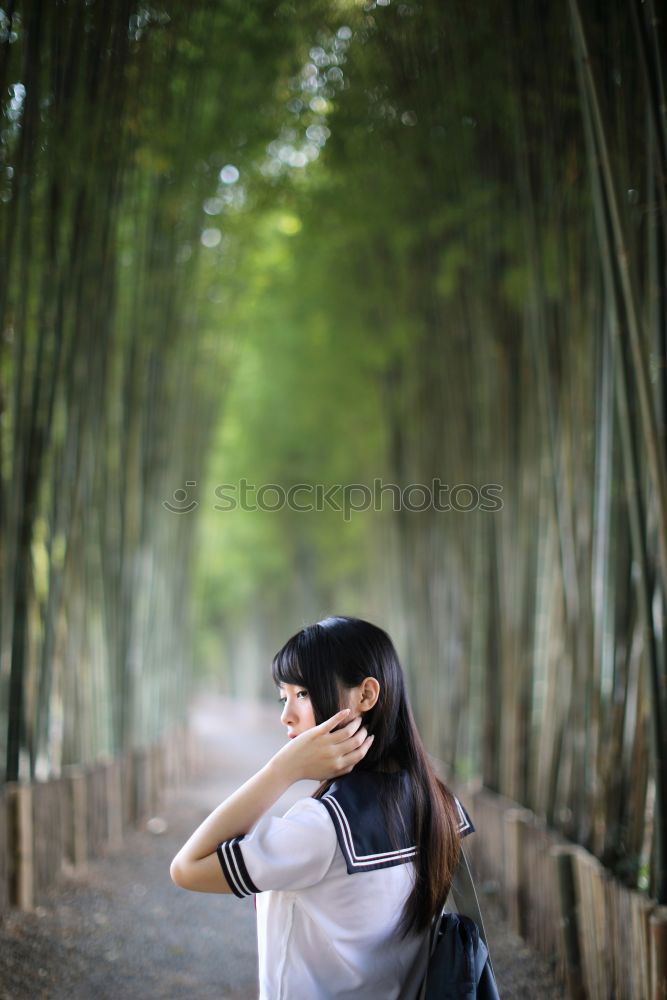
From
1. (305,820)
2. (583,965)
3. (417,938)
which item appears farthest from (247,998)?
(305,820)

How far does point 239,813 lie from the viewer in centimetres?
108

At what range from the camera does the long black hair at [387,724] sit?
115 centimetres

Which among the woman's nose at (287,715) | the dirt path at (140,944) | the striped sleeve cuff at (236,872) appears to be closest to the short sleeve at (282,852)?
→ the striped sleeve cuff at (236,872)

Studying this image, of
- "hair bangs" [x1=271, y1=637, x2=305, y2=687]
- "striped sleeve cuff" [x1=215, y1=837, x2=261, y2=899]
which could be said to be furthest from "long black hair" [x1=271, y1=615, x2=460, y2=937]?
"striped sleeve cuff" [x1=215, y1=837, x2=261, y2=899]

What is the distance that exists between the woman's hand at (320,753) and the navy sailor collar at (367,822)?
0.03 metres

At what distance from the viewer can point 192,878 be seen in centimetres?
107

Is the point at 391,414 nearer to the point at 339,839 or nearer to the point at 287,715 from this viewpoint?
the point at 287,715

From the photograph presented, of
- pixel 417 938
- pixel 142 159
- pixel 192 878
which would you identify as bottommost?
pixel 417 938

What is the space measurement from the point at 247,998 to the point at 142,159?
103 inches

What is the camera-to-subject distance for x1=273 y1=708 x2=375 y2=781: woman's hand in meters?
1.10

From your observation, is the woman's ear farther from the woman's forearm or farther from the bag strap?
the bag strap

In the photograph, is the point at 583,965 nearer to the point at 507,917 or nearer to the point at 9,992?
the point at 507,917

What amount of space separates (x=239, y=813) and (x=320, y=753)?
0.12 metres

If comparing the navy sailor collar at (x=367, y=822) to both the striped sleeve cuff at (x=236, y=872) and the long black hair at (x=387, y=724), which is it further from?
the striped sleeve cuff at (x=236, y=872)
